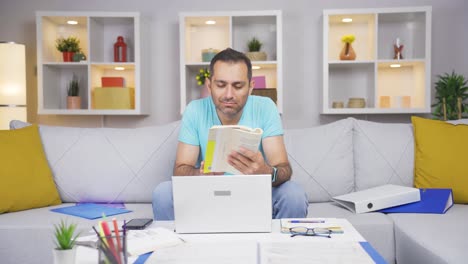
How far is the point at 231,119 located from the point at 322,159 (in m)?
0.63

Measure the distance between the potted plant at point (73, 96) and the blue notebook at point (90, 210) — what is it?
1535 mm

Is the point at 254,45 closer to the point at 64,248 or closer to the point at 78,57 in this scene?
the point at 78,57

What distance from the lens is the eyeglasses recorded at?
1338mm

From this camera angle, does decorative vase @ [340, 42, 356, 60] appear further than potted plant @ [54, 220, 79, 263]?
Yes

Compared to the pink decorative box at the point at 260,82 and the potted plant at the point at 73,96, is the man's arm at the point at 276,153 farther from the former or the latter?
the potted plant at the point at 73,96

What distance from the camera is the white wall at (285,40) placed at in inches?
147

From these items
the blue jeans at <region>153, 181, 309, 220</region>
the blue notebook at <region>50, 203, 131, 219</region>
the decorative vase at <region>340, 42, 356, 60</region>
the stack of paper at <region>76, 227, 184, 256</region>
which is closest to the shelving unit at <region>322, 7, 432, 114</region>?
the decorative vase at <region>340, 42, 356, 60</region>

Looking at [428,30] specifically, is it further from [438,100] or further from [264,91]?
[264,91]

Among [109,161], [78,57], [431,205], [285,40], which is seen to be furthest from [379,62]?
[78,57]

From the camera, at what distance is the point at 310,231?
1.35 m

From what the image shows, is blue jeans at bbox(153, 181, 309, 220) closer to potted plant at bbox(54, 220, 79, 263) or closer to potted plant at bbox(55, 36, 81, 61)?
potted plant at bbox(54, 220, 79, 263)

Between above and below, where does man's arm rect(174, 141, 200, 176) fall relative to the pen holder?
above

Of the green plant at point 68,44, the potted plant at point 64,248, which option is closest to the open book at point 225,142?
the potted plant at point 64,248

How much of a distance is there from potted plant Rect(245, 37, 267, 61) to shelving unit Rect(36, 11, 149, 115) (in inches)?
Answer: 33.0
